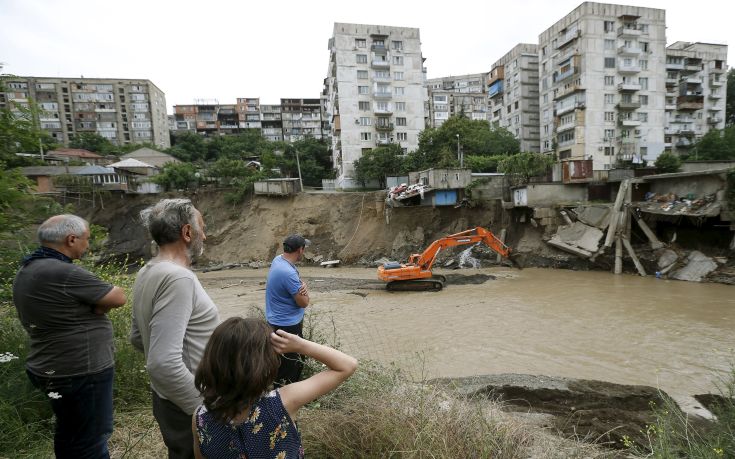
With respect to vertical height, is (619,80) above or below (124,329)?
above

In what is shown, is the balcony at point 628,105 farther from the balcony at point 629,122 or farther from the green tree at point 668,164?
the green tree at point 668,164

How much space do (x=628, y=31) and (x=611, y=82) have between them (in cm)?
436

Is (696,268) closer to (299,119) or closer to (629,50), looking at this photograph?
(629,50)

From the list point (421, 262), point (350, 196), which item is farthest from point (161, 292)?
point (350, 196)

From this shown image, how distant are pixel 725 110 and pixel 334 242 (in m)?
51.4

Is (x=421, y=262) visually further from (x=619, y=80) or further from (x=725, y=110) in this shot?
(x=725, y=110)

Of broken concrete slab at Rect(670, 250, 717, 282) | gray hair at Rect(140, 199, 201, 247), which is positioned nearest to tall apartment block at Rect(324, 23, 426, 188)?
broken concrete slab at Rect(670, 250, 717, 282)

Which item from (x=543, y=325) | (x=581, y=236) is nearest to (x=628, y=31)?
(x=581, y=236)

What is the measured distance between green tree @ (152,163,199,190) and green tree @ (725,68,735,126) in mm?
59847

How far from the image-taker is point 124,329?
16.1 feet

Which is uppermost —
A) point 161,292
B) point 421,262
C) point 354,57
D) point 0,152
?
point 354,57

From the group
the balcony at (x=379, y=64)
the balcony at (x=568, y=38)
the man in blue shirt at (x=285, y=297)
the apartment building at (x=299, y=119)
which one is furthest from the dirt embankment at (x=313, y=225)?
the apartment building at (x=299, y=119)

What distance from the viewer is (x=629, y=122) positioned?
3384 cm

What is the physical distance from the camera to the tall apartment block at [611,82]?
32.9 meters
